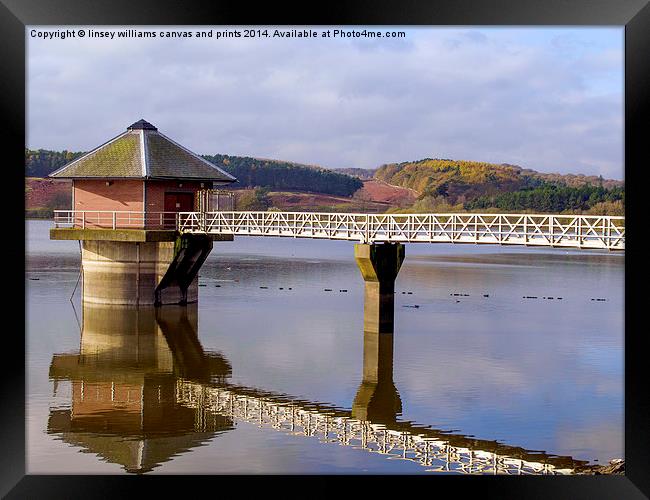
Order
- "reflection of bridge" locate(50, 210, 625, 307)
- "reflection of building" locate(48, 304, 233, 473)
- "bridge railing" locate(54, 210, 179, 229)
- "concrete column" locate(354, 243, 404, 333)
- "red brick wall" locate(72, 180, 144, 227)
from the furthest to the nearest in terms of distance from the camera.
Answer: "red brick wall" locate(72, 180, 144, 227) < "bridge railing" locate(54, 210, 179, 229) < "reflection of bridge" locate(50, 210, 625, 307) < "concrete column" locate(354, 243, 404, 333) < "reflection of building" locate(48, 304, 233, 473)

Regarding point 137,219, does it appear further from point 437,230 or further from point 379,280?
point 437,230

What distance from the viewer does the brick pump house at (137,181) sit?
120 feet

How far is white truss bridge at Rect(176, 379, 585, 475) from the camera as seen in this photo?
57.3 ft

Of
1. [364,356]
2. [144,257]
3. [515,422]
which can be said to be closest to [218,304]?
[144,257]

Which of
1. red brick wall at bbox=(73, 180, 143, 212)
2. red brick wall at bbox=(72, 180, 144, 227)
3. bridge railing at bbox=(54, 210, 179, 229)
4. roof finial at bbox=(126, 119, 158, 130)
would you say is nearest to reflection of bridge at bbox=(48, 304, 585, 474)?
bridge railing at bbox=(54, 210, 179, 229)

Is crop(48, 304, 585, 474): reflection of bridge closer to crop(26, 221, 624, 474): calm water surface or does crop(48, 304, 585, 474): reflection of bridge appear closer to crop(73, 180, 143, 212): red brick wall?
crop(26, 221, 624, 474): calm water surface

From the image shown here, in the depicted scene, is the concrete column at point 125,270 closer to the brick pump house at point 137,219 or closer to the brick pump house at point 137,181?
the brick pump house at point 137,219

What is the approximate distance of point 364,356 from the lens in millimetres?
28234

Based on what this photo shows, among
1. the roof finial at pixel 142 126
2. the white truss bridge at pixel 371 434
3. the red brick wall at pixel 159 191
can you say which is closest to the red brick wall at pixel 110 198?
the red brick wall at pixel 159 191

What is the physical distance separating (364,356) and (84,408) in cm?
898

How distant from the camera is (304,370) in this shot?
1024 inches
